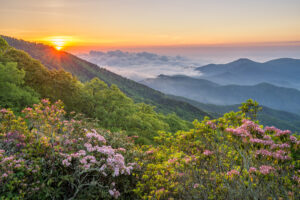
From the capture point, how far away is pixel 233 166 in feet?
22.9

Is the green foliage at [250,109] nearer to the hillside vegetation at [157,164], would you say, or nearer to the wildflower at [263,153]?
the hillside vegetation at [157,164]

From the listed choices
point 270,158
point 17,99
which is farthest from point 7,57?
point 270,158

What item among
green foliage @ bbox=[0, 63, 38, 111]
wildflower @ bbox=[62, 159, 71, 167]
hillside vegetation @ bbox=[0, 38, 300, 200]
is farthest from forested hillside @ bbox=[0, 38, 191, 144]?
wildflower @ bbox=[62, 159, 71, 167]

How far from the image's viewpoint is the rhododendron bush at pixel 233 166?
5523 mm

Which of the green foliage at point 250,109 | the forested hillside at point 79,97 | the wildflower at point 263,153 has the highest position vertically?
the green foliage at point 250,109

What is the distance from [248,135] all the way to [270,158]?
84cm

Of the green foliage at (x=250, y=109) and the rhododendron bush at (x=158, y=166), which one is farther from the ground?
the green foliage at (x=250, y=109)

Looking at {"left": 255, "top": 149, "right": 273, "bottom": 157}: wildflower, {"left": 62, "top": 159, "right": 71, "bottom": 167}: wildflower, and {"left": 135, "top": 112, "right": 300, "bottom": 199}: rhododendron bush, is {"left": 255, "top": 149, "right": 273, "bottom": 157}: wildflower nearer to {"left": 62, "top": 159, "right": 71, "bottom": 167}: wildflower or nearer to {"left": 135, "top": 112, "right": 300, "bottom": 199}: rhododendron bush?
{"left": 135, "top": 112, "right": 300, "bottom": 199}: rhododendron bush

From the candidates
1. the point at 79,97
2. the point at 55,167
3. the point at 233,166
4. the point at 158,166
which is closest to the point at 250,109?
the point at 233,166

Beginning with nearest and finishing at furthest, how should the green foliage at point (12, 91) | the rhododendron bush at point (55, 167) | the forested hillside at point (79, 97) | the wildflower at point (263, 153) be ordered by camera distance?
the wildflower at point (263, 153)
the rhododendron bush at point (55, 167)
the green foliage at point (12, 91)
the forested hillside at point (79, 97)

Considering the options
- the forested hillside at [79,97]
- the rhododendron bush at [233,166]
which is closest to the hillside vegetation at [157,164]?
the rhododendron bush at [233,166]

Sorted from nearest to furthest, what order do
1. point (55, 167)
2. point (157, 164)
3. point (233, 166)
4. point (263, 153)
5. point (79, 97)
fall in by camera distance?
point (263, 153) < point (55, 167) < point (233, 166) < point (157, 164) < point (79, 97)

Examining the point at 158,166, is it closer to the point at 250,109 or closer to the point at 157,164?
the point at 157,164

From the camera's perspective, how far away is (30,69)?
31.4m
